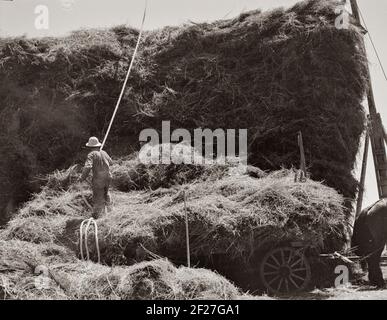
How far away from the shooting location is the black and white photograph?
6.74 metres

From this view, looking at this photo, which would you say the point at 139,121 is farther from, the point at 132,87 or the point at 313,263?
the point at 313,263

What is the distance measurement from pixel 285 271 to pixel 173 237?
175 cm

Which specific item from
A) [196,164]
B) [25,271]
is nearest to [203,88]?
[196,164]

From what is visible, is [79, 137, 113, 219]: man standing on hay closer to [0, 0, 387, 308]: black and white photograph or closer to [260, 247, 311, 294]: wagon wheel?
[0, 0, 387, 308]: black and white photograph

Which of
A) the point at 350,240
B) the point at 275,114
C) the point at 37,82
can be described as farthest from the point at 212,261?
the point at 37,82

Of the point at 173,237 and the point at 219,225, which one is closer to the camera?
the point at 219,225

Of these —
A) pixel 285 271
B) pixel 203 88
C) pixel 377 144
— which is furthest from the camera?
pixel 377 144

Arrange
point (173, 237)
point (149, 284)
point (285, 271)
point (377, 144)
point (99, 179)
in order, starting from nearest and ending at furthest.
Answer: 1. point (149, 284)
2. point (173, 237)
3. point (285, 271)
4. point (99, 179)
5. point (377, 144)

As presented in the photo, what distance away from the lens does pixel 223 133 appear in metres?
10.2

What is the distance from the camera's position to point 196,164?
29.3ft

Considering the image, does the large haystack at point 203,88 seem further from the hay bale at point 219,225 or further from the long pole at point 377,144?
the hay bale at point 219,225

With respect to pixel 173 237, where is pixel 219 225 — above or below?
above

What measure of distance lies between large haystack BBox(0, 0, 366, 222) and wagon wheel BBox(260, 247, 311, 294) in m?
2.31

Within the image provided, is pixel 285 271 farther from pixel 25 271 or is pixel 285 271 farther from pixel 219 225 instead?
pixel 25 271
